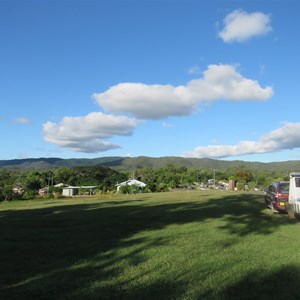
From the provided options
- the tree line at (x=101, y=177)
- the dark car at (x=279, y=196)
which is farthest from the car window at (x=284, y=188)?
the tree line at (x=101, y=177)

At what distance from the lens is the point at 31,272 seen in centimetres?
721

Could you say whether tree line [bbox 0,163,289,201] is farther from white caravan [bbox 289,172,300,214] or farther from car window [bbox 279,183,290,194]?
white caravan [bbox 289,172,300,214]

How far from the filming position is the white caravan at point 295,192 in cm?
1612

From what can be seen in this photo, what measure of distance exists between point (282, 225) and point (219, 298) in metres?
8.91

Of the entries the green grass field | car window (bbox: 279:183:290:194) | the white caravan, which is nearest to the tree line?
car window (bbox: 279:183:290:194)

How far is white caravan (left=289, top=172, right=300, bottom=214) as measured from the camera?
16.1m

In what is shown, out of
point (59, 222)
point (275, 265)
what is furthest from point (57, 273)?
point (59, 222)

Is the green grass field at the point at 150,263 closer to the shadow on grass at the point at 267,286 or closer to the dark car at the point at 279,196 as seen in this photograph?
the shadow on grass at the point at 267,286

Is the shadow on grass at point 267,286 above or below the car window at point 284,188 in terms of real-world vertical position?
below

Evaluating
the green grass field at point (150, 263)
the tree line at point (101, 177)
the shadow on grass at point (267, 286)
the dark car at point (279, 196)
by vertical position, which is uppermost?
the tree line at point (101, 177)

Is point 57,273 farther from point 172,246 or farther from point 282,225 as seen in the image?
point 282,225

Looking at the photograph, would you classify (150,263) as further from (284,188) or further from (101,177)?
(101,177)

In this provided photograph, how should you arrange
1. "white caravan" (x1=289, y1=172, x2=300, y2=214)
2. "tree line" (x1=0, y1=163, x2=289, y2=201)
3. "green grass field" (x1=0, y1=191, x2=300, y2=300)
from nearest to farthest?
"green grass field" (x1=0, y1=191, x2=300, y2=300), "white caravan" (x1=289, y1=172, x2=300, y2=214), "tree line" (x1=0, y1=163, x2=289, y2=201)

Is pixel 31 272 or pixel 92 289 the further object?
pixel 31 272
